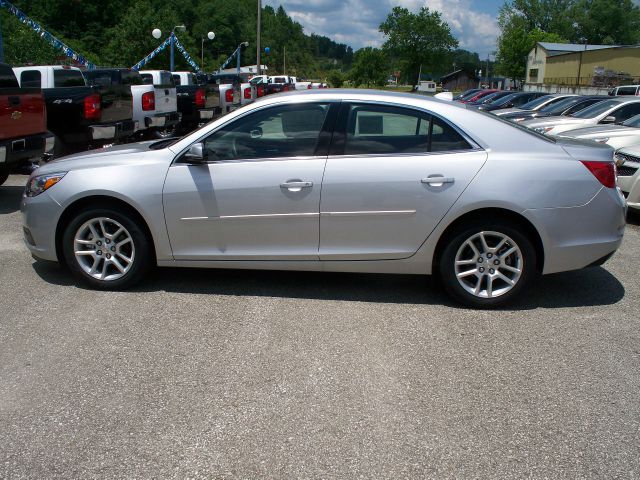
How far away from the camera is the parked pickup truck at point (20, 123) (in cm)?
823

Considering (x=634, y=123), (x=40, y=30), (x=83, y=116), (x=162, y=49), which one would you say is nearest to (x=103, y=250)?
(x=83, y=116)

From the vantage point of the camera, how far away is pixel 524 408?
11.6 ft

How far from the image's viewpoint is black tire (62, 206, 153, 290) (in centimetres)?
512

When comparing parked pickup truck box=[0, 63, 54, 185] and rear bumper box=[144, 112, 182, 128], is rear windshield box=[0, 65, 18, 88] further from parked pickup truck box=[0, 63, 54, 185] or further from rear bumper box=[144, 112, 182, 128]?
rear bumper box=[144, 112, 182, 128]

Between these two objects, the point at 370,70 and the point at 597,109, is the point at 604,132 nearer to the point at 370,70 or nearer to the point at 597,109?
the point at 597,109

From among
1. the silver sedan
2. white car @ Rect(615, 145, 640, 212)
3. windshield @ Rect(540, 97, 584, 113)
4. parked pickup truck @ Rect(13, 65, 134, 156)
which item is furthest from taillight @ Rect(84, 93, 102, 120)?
windshield @ Rect(540, 97, 584, 113)

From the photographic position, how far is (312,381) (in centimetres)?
379

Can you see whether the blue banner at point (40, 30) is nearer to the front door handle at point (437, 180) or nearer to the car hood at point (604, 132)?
the car hood at point (604, 132)

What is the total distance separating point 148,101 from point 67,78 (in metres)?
1.61

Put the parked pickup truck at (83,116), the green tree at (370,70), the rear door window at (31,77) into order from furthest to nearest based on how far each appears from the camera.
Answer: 1. the green tree at (370,70)
2. the rear door window at (31,77)
3. the parked pickup truck at (83,116)

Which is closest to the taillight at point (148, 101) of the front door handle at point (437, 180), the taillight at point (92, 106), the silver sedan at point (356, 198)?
the taillight at point (92, 106)

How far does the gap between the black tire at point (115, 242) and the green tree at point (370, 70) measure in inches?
3525

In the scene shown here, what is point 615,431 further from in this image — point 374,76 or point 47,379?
point 374,76


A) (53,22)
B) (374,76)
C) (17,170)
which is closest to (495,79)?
(374,76)
